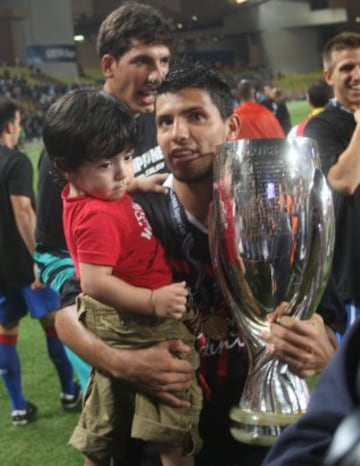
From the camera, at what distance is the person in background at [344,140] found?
7.38ft

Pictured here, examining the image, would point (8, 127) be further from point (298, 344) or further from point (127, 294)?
point (298, 344)

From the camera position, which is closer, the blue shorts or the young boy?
the young boy

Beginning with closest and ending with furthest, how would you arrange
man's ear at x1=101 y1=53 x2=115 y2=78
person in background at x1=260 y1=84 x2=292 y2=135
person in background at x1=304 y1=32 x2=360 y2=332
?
1. man's ear at x1=101 y1=53 x2=115 y2=78
2. person in background at x1=304 y1=32 x2=360 y2=332
3. person in background at x1=260 y1=84 x2=292 y2=135

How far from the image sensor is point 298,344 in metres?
0.81

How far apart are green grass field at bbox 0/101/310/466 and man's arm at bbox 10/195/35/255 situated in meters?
0.74

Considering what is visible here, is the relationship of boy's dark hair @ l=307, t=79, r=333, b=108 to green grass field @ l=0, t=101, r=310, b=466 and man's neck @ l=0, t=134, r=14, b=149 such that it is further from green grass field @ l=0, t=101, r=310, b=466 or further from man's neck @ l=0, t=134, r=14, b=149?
green grass field @ l=0, t=101, r=310, b=466

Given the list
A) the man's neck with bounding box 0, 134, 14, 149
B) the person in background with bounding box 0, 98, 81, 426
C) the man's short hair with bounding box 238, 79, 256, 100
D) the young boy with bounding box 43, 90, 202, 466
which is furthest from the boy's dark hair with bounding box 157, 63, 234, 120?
the man's short hair with bounding box 238, 79, 256, 100

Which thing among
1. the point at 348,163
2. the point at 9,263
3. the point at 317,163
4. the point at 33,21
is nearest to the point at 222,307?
the point at 317,163

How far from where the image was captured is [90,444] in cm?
108

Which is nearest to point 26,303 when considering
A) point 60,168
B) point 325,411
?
point 60,168

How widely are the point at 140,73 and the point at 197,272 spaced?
27.2 inches

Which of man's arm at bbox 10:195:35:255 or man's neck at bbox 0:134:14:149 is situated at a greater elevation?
man's neck at bbox 0:134:14:149

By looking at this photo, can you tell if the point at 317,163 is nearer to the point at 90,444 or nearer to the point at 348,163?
the point at 90,444

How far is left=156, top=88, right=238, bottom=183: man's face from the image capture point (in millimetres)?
934
